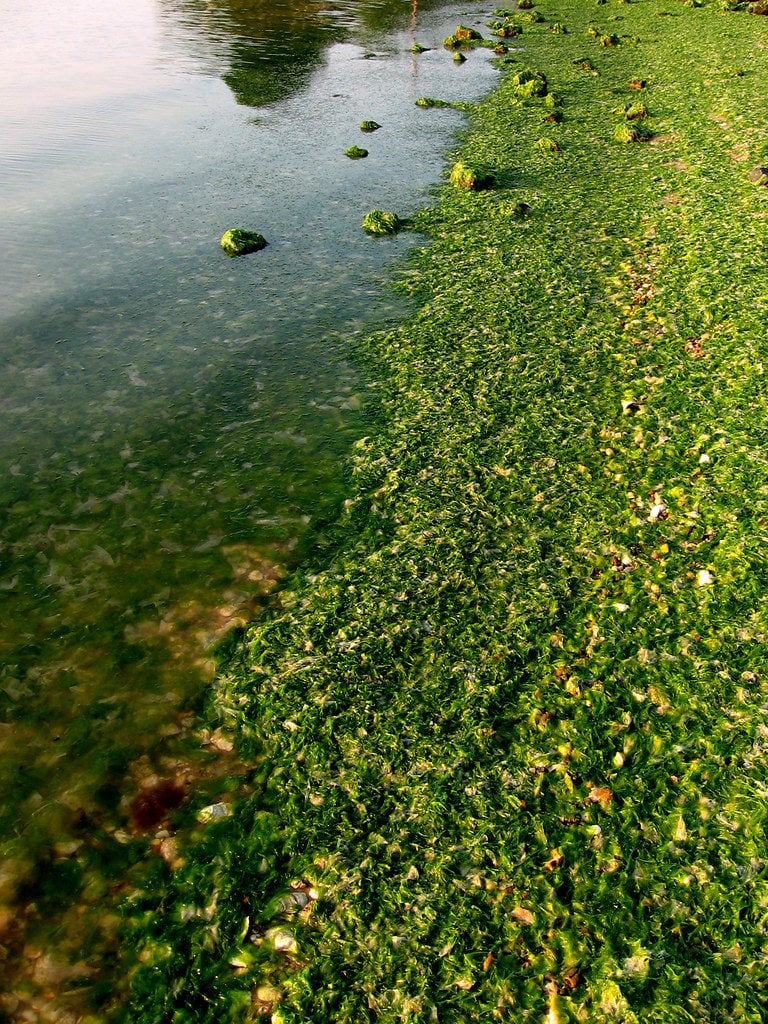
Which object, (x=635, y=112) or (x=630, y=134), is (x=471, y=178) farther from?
(x=635, y=112)

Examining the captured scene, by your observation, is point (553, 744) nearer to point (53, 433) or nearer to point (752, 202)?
point (53, 433)

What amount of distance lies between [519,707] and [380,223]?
20.1m

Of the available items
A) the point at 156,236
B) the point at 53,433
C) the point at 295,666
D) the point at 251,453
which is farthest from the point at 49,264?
the point at 295,666

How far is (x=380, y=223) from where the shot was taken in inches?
930

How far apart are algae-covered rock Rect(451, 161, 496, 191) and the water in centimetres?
156

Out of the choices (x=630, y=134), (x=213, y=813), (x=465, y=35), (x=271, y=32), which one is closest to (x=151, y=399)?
(x=213, y=813)

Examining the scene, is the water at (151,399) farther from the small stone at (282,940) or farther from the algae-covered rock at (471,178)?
the small stone at (282,940)

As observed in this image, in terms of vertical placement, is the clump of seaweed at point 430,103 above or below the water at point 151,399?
above

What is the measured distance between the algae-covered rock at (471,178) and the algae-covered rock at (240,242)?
890 centimetres

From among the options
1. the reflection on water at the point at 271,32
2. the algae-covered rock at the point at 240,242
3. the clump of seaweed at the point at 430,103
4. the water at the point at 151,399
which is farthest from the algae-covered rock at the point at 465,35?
the algae-covered rock at the point at 240,242

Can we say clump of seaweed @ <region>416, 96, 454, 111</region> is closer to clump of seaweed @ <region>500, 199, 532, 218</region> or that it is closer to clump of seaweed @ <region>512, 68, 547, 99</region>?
clump of seaweed @ <region>512, 68, 547, 99</region>

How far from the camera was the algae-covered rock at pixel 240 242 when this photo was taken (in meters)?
22.3

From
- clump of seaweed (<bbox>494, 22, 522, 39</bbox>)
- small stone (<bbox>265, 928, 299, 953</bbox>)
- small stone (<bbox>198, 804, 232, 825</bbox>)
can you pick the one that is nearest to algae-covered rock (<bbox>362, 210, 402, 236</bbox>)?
small stone (<bbox>198, 804, 232, 825</bbox>)

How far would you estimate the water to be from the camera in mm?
8812
